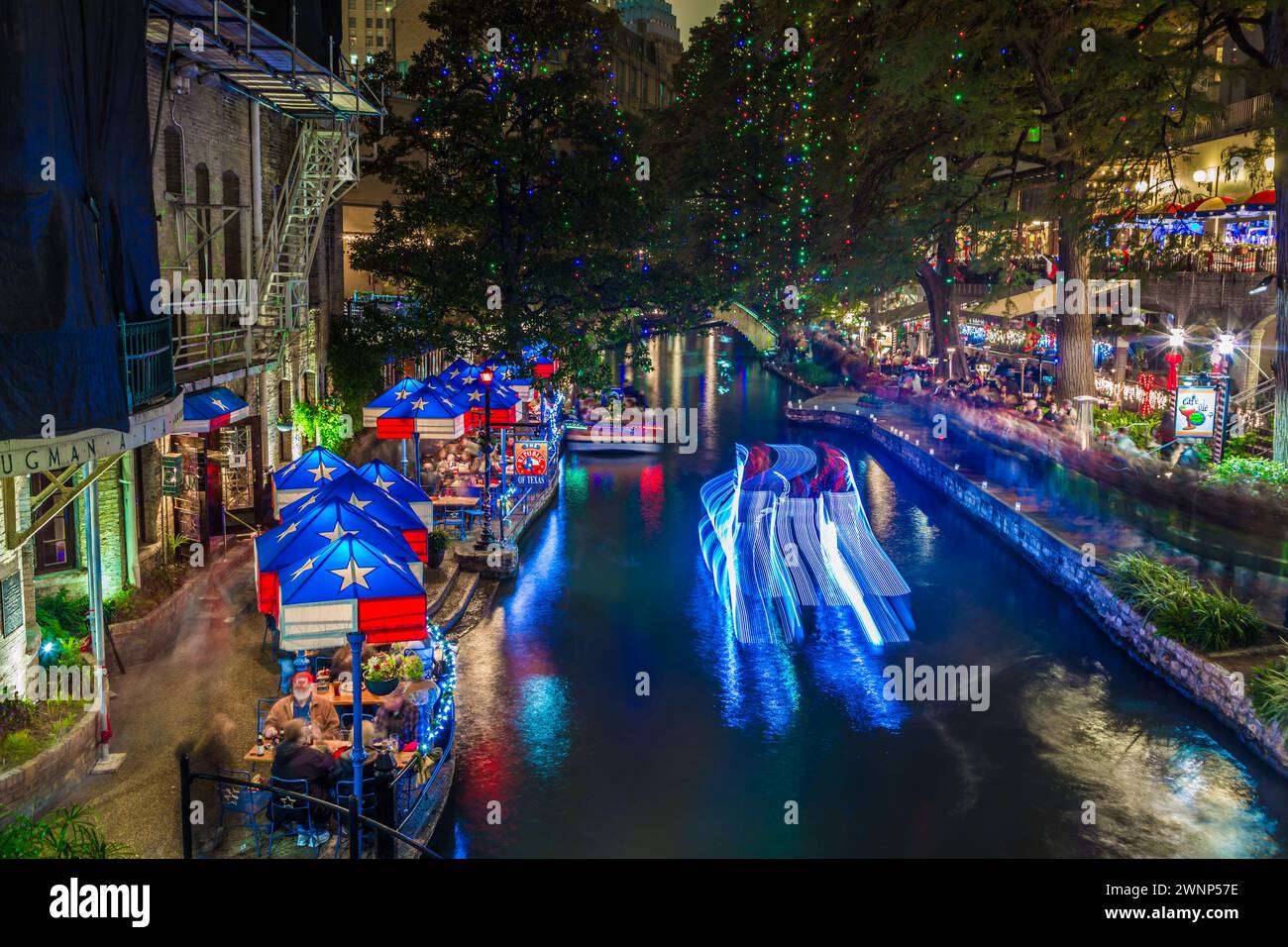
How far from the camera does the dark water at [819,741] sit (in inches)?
541

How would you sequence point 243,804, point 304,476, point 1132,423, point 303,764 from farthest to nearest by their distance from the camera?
1. point 1132,423
2. point 304,476
3. point 303,764
4. point 243,804

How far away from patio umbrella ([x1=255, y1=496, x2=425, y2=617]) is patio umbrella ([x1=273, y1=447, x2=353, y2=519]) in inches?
170

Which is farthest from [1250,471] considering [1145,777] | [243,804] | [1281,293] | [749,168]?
[749,168]

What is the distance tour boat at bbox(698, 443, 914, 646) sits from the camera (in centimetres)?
2239

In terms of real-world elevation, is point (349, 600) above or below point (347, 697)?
above

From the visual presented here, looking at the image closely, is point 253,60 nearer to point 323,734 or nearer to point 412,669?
point 412,669

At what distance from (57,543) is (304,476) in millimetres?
4222

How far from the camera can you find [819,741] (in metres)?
16.6

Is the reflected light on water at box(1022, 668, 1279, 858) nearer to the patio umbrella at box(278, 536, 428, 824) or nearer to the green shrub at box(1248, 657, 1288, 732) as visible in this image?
the green shrub at box(1248, 657, 1288, 732)

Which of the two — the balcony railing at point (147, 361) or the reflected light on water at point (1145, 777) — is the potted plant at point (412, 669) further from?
the reflected light on water at point (1145, 777)

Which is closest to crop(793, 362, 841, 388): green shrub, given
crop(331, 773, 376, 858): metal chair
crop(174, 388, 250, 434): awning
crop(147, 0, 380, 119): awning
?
crop(147, 0, 380, 119): awning

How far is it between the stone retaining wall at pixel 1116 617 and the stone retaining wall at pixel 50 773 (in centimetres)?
1474

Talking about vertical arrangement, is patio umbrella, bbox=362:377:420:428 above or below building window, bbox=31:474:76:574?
above

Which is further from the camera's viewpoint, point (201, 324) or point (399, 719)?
point (201, 324)
